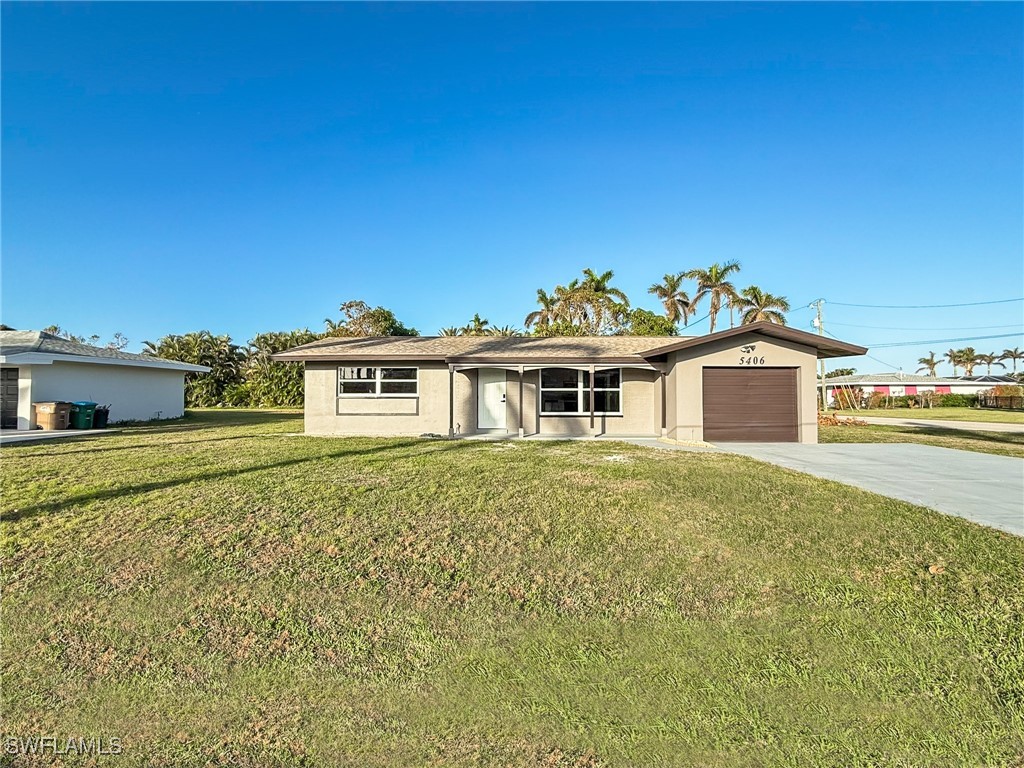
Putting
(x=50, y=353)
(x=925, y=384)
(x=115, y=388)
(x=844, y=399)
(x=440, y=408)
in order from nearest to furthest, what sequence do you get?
(x=440, y=408), (x=50, y=353), (x=115, y=388), (x=844, y=399), (x=925, y=384)

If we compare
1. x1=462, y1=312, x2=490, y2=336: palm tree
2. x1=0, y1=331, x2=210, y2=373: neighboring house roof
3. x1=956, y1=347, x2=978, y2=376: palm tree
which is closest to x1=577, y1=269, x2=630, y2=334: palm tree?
x1=462, y1=312, x2=490, y2=336: palm tree

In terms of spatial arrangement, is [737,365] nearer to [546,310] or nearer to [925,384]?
[546,310]

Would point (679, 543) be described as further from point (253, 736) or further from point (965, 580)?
point (253, 736)

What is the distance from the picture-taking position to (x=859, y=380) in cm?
6116

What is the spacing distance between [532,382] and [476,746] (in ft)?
42.5

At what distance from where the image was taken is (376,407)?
15.2 metres

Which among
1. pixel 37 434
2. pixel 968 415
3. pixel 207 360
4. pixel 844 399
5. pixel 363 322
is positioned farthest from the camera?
pixel 844 399

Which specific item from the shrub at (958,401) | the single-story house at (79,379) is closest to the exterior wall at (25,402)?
the single-story house at (79,379)

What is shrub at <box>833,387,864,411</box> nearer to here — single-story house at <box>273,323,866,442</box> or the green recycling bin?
single-story house at <box>273,323,866,442</box>

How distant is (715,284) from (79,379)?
1373 inches

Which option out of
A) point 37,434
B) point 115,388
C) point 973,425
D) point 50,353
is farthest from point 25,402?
point 973,425

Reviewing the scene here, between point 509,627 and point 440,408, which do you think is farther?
point 440,408

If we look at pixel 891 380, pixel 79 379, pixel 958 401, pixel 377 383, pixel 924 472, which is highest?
pixel 891 380
